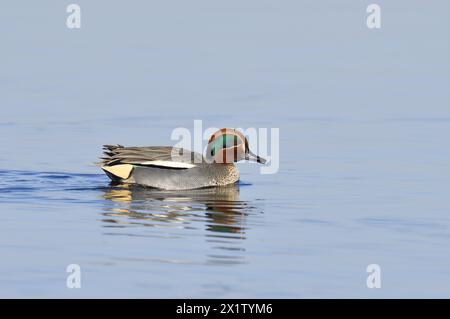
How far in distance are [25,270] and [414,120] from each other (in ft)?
33.4

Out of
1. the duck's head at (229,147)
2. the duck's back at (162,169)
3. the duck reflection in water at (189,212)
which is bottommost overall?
the duck reflection in water at (189,212)

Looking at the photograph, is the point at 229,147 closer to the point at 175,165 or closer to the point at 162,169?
the point at 175,165

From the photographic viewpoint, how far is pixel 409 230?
1235 centimetres

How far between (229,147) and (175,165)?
838 mm

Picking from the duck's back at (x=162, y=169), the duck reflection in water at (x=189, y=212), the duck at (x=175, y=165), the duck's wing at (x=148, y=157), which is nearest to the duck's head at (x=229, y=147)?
the duck at (x=175, y=165)

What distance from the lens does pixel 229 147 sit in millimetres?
16250

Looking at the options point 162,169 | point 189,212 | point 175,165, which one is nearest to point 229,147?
point 175,165

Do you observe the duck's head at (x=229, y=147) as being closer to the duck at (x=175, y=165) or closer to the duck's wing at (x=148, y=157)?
the duck at (x=175, y=165)

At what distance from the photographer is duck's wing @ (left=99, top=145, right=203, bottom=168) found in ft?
51.8

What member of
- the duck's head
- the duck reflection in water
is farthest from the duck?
the duck reflection in water

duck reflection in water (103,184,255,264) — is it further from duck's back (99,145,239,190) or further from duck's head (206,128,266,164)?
duck's head (206,128,266,164)

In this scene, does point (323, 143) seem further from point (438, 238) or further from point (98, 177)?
point (438, 238)

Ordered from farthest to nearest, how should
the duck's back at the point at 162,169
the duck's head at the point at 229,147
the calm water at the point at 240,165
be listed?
the duck's head at the point at 229,147 < the duck's back at the point at 162,169 < the calm water at the point at 240,165

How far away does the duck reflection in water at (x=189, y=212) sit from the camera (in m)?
12.0
